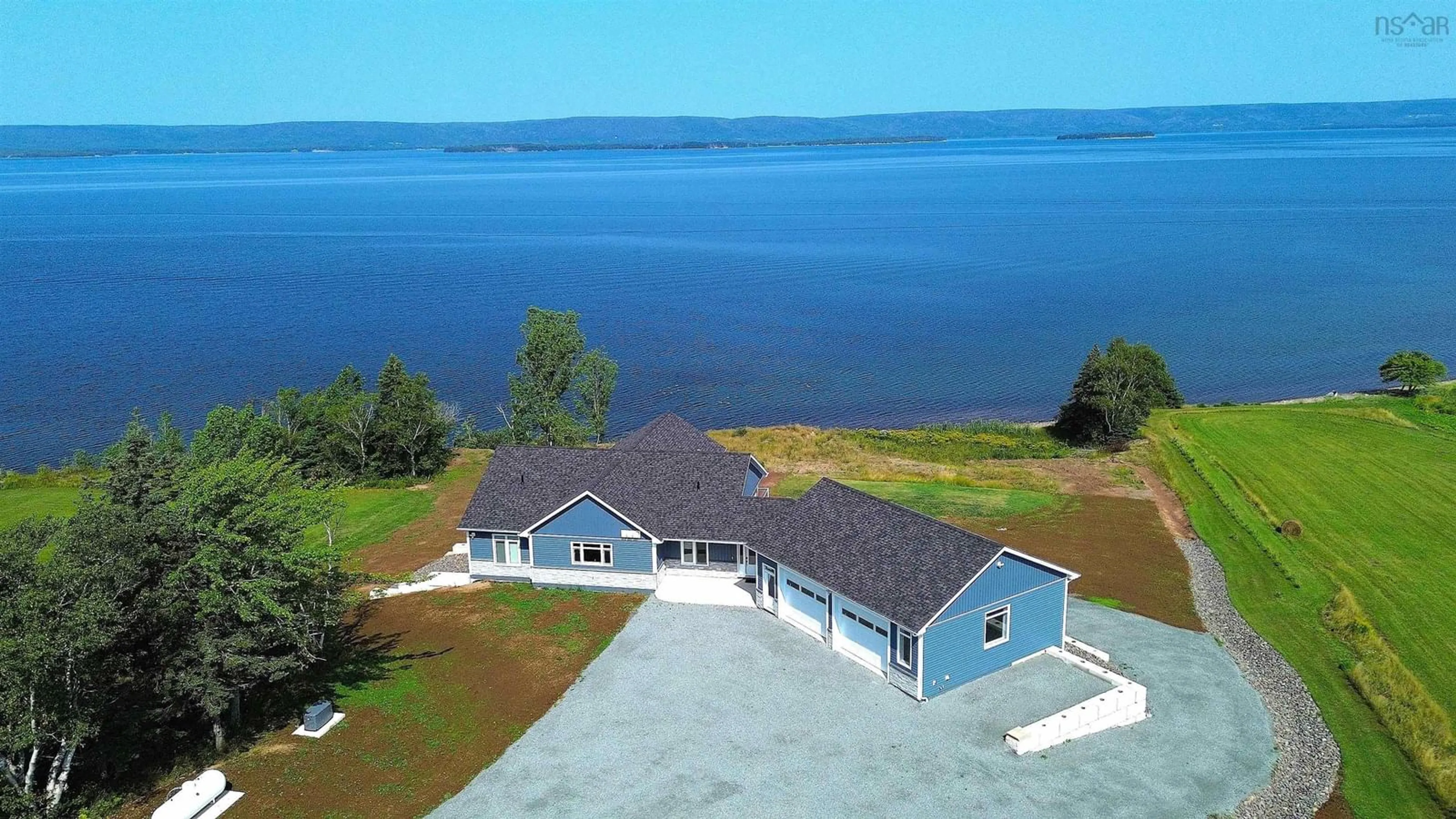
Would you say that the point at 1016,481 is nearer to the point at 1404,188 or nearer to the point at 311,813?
the point at 311,813

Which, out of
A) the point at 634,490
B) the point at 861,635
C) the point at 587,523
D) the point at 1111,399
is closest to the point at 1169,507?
the point at 1111,399

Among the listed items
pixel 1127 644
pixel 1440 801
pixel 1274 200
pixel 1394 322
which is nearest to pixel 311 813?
pixel 1127 644

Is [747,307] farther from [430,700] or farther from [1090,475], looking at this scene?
[430,700]

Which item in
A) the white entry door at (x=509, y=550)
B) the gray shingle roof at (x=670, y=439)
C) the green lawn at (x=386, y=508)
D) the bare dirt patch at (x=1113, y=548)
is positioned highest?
the gray shingle roof at (x=670, y=439)

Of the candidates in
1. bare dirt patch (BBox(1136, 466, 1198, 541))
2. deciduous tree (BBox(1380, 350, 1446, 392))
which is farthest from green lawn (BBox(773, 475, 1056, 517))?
deciduous tree (BBox(1380, 350, 1446, 392))

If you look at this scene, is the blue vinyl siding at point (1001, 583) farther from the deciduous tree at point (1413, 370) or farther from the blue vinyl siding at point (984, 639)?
the deciduous tree at point (1413, 370)

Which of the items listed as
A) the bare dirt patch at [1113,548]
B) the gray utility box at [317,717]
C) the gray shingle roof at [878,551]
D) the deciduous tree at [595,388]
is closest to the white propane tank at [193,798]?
the gray utility box at [317,717]
